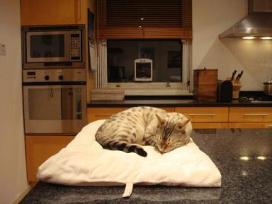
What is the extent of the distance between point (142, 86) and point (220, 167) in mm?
2714

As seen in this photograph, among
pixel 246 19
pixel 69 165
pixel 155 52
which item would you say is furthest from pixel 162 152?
pixel 155 52

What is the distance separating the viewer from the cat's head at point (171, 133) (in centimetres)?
116

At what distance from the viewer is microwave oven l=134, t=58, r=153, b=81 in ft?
12.1

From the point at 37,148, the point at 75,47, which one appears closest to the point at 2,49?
the point at 75,47

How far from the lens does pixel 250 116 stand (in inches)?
117

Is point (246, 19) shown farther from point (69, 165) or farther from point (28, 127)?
point (69, 165)

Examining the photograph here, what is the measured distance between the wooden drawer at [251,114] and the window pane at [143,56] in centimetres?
93

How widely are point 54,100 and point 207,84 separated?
160 cm

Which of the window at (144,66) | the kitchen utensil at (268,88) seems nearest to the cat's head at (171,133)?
the window at (144,66)

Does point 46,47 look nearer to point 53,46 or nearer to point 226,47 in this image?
point 53,46

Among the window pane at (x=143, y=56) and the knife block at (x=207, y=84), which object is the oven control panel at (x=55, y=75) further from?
the knife block at (x=207, y=84)

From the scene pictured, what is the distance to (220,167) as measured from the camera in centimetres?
100

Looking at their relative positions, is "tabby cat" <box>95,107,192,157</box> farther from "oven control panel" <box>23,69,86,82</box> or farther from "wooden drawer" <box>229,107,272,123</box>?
"wooden drawer" <box>229,107,272,123</box>

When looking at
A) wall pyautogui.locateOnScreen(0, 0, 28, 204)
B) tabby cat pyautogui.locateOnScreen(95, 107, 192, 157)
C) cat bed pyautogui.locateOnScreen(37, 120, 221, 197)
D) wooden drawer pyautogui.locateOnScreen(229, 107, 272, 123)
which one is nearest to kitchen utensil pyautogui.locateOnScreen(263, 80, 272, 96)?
wooden drawer pyautogui.locateOnScreen(229, 107, 272, 123)
